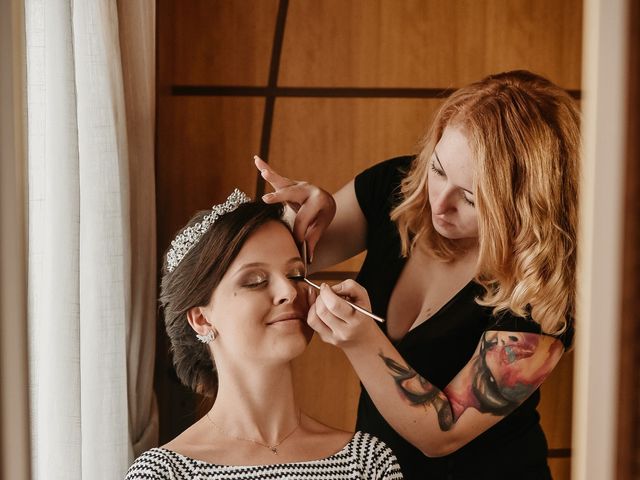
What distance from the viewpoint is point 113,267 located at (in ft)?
4.27

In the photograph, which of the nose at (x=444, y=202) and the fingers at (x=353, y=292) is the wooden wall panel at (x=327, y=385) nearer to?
the fingers at (x=353, y=292)

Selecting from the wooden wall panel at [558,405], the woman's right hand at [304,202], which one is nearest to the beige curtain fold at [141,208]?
the woman's right hand at [304,202]

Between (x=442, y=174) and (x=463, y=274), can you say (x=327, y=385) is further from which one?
(x=442, y=174)

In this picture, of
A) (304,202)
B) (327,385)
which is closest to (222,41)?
(304,202)

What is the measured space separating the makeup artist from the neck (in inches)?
4.3

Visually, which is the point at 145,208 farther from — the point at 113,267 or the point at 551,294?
the point at 551,294

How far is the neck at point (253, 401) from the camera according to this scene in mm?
1252

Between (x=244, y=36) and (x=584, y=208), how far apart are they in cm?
76

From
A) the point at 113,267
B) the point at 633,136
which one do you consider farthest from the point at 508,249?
the point at 113,267

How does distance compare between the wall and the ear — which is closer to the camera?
the ear

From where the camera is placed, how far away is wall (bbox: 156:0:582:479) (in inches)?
54.5

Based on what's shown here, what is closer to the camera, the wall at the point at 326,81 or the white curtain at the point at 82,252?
the white curtain at the point at 82,252

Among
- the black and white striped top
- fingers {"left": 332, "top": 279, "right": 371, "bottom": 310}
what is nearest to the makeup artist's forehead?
fingers {"left": 332, "top": 279, "right": 371, "bottom": 310}

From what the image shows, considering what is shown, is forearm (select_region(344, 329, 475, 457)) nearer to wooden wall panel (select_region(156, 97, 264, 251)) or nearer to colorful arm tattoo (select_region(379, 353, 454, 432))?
colorful arm tattoo (select_region(379, 353, 454, 432))
